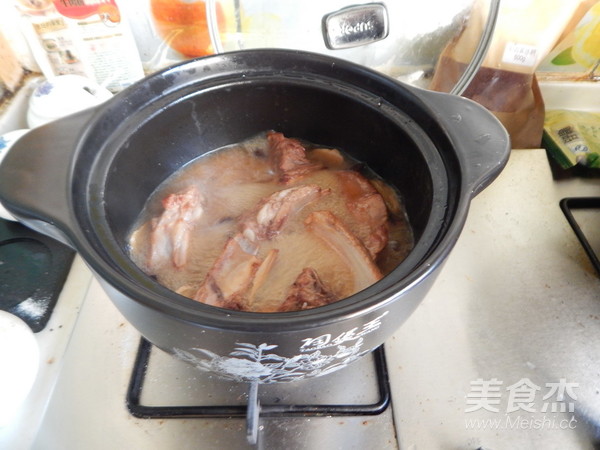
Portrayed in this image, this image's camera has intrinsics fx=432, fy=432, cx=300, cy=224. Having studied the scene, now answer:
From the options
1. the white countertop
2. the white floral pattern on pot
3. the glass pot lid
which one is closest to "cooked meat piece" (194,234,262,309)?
the white floral pattern on pot

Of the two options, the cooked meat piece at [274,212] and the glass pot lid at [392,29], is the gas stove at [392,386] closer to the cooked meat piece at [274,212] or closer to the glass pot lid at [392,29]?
the cooked meat piece at [274,212]

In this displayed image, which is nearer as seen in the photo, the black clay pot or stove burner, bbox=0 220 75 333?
the black clay pot

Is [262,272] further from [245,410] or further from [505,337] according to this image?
[505,337]

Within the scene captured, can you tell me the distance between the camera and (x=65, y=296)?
99 centimetres

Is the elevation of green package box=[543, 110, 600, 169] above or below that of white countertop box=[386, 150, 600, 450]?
above

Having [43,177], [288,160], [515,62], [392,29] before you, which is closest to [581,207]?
[515,62]

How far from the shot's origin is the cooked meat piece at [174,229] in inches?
31.5

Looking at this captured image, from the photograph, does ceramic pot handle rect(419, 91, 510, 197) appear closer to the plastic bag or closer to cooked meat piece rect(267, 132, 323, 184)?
cooked meat piece rect(267, 132, 323, 184)

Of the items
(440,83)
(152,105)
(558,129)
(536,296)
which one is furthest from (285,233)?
(558,129)

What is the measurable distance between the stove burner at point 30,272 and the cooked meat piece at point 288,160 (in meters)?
0.56

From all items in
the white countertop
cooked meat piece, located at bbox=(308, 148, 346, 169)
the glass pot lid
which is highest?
the glass pot lid

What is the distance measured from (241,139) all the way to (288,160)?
0.14 meters

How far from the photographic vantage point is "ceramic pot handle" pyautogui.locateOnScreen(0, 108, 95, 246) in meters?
0.57

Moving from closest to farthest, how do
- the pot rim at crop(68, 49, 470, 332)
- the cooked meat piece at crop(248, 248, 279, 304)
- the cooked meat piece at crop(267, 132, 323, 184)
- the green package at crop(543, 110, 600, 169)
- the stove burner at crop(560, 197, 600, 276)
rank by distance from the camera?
the pot rim at crop(68, 49, 470, 332) < the cooked meat piece at crop(248, 248, 279, 304) < the cooked meat piece at crop(267, 132, 323, 184) < the stove burner at crop(560, 197, 600, 276) < the green package at crop(543, 110, 600, 169)
